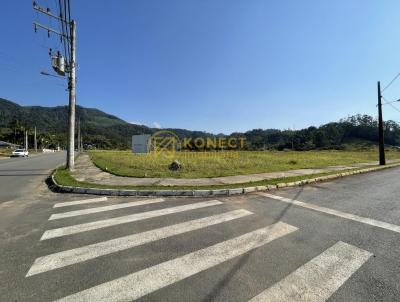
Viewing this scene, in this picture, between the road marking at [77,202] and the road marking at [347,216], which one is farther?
the road marking at [77,202]

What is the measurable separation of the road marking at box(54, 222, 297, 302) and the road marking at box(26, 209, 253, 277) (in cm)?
89

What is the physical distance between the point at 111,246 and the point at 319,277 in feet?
10.5

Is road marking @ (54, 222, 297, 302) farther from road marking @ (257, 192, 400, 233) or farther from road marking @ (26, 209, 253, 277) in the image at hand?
road marking @ (257, 192, 400, 233)

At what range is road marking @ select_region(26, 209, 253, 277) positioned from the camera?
3620mm

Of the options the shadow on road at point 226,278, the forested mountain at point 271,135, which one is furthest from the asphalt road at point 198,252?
the forested mountain at point 271,135

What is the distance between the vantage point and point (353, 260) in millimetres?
3797

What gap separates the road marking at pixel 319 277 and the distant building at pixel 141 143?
93.3 feet

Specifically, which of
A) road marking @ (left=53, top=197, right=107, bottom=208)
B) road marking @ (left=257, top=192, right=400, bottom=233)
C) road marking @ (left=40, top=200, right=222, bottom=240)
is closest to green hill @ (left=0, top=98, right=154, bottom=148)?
road marking @ (left=53, top=197, right=107, bottom=208)

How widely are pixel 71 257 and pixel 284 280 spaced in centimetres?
310

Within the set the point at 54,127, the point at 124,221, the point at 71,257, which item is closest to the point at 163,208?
the point at 124,221

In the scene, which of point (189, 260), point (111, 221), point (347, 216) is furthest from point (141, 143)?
point (189, 260)

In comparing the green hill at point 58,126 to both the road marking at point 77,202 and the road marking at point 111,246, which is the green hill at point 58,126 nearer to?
the road marking at point 77,202

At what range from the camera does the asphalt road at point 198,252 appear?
3.00 meters

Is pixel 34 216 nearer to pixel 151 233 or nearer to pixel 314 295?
pixel 151 233
